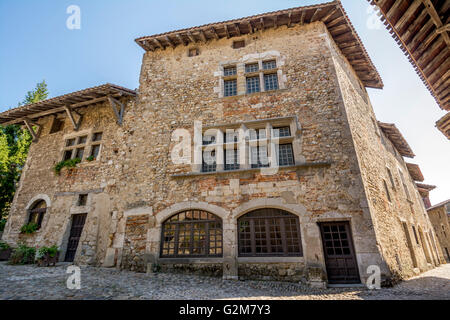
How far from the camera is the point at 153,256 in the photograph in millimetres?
6785

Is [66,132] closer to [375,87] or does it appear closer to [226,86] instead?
[226,86]

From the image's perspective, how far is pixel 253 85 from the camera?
27.6 ft

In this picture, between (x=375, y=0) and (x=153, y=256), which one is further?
(x=153, y=256)

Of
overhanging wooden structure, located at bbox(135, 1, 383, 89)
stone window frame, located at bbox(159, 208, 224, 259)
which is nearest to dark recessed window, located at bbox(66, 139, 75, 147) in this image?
overhanging wooden structure, located at bbox(135, 1, 383, 89)

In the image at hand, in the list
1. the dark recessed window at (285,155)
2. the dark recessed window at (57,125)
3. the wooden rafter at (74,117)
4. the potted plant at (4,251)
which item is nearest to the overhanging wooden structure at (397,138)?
the dark recessed window at (285,155)

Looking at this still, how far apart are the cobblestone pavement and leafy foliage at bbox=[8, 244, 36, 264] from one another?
7.55 ft

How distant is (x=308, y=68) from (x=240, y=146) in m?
3.75

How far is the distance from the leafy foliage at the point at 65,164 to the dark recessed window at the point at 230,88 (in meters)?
6.75

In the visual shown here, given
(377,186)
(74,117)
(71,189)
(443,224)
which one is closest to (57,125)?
(74,117)

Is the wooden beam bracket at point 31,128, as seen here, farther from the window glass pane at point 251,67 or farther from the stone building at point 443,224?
the stone building at point 443,224

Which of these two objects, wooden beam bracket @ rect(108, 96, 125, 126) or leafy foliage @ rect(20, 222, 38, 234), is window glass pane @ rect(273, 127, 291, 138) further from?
leafy foliage @ rect(20, 222, 38, 234)

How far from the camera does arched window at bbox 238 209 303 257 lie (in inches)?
242

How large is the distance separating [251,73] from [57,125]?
396 inches
